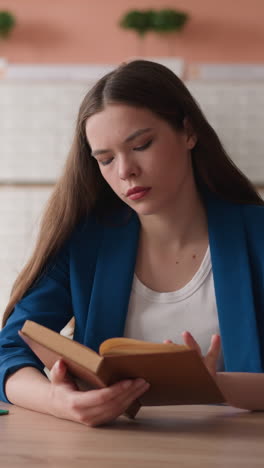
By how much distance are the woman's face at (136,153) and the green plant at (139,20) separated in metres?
2.43

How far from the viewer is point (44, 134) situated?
3.71m

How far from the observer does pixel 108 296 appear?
1.63 meters

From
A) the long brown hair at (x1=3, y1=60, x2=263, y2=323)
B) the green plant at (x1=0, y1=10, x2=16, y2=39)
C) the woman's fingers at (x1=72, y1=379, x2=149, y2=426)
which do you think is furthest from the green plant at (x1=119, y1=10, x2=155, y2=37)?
the woman's fingers at (x1=72, y1=379, x2=149, y2=426)

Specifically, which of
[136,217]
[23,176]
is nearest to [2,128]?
[23,176]

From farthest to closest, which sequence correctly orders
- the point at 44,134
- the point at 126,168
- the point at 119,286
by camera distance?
1. the point at 44,134
2. the point at 119,286
3. the point at 126,168

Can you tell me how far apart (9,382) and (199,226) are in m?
0.57

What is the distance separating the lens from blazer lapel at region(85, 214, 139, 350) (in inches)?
63.4

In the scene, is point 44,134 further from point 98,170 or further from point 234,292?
point 234,292

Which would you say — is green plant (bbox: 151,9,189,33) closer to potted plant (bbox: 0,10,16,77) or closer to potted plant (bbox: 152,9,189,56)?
potted plant (bbox: 152,9,189,56)

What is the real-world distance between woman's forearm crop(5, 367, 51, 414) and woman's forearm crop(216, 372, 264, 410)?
0.95 ft

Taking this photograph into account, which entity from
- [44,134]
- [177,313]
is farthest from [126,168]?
[44,134]

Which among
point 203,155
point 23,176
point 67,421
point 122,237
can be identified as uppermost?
point 203,155

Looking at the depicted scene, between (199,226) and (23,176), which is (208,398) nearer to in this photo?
(199,226)

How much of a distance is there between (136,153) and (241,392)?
50 cm
